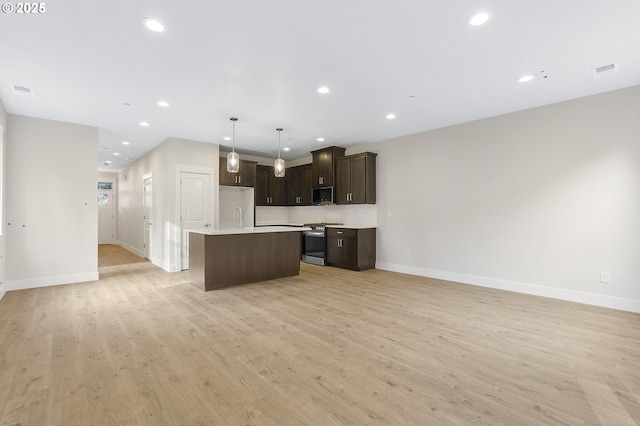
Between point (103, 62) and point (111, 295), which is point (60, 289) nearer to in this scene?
point (111, 295)

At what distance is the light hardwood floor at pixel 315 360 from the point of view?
186 centimetres

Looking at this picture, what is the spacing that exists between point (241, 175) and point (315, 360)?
18.7 feet

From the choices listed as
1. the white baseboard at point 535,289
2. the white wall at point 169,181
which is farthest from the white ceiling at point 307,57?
the white baseboard at point 535,289

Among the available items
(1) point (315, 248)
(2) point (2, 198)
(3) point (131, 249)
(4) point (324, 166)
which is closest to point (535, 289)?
(1) point (315, 248)

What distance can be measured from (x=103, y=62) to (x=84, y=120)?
8.56 feet

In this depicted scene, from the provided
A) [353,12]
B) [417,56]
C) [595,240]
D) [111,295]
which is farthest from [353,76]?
[111,295]

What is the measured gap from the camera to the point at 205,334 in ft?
9.95

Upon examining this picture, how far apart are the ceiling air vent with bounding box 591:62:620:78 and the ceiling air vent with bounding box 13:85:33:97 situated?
6.74 metres

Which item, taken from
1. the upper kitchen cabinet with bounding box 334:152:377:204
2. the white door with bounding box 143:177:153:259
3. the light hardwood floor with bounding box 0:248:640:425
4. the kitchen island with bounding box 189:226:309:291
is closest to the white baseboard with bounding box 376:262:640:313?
the light hardwood floor with bounding box 0:248:640:425

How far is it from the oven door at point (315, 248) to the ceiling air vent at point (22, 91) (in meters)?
Result: 5.38

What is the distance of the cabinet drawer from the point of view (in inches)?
251

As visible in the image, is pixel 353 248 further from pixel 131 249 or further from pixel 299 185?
pixel 131 249

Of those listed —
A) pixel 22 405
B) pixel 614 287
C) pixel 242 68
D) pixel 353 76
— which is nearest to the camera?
pixel 22 405

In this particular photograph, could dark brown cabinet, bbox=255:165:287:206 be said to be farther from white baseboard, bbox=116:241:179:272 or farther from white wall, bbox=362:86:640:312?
white wall, bbox=362:86:640:312
